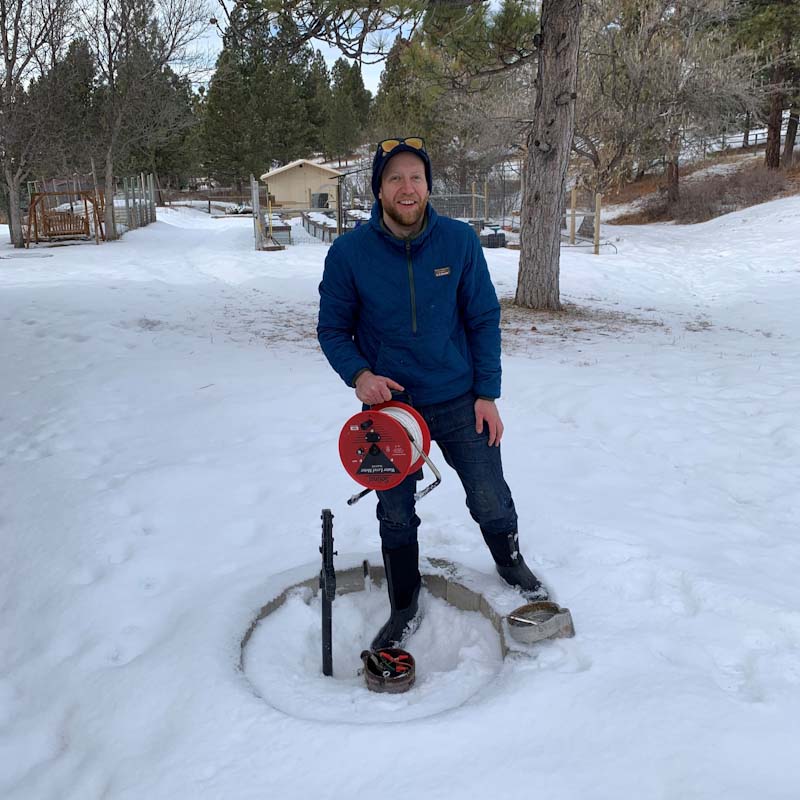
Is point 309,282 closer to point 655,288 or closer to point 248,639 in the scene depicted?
point 655,288

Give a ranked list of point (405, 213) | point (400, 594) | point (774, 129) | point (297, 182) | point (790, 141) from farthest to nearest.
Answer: point (297, 182)
point (790, 141)
point (774, 129)
point (400, 594)
point (405, 213)

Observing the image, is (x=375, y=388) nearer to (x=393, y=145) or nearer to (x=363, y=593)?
(x=393, y=145)

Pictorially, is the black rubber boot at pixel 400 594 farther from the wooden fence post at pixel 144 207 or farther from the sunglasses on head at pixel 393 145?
the wooden fence post at pixel 144 207

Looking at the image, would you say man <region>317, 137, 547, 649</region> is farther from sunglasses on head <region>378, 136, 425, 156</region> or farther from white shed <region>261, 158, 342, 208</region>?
white shed <region>261, 158, 342, 208</region>

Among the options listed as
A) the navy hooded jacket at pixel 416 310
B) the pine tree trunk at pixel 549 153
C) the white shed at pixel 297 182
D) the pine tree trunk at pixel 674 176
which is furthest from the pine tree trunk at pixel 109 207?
the navy hooded jacket at pixel 416 310

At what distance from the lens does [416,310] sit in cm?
248

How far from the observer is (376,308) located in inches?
98.8

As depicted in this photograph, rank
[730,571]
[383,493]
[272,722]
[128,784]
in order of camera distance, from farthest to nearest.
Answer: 1. [730,571]
2. [383,493]
3. [272,722]
4. [128,784]

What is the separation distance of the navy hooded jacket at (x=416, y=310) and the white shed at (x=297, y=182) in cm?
3741

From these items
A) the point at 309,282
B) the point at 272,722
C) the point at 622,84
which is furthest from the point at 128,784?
the point at 622,84

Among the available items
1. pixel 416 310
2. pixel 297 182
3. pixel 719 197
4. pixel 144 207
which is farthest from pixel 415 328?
pixel 297 182

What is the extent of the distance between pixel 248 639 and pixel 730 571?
81.3 inches

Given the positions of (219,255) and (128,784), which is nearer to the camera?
(128,784)

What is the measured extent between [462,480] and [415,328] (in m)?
0.64
